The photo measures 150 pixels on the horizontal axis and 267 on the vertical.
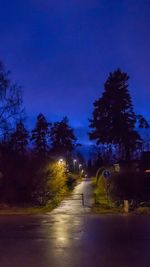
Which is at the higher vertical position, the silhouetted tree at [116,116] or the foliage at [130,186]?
the silhouetted tree at [116,116]

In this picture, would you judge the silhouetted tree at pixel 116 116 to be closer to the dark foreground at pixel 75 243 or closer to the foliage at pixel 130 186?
the foliage at pixel 130 186

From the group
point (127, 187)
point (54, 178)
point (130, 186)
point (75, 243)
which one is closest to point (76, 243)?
point (75, 243)

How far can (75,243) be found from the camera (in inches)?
616

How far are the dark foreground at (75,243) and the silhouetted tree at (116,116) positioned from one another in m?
40.0

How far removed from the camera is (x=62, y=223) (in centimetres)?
2283

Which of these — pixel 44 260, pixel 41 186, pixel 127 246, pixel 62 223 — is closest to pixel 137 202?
pixel 41 186

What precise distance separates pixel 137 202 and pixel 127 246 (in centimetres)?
1682

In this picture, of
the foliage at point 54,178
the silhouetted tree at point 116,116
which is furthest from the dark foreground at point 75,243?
the silhouetted tree at point 116,116

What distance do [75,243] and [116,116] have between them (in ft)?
161

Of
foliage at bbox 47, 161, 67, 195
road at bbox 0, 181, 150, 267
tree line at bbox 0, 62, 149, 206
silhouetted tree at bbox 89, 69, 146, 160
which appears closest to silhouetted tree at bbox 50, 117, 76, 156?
tree line at bbox 0, 62, 149, 206

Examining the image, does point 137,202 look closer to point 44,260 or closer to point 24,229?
point 24,229

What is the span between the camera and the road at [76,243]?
12.5m

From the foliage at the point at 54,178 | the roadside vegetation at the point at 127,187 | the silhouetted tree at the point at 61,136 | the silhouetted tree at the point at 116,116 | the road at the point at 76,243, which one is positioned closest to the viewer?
the road at the point at 76,243

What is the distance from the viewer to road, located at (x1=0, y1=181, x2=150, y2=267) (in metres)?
12.5
